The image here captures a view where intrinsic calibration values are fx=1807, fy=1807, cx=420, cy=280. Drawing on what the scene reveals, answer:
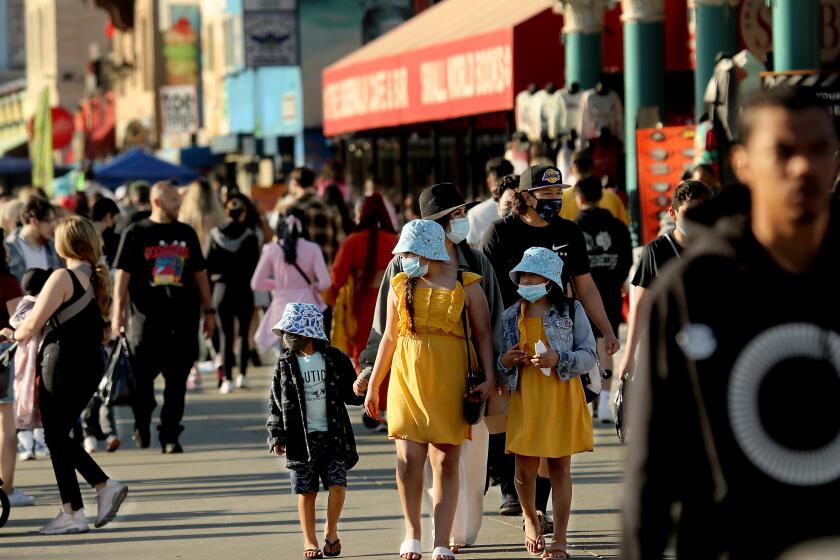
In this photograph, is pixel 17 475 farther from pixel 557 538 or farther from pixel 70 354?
pixel 557 538

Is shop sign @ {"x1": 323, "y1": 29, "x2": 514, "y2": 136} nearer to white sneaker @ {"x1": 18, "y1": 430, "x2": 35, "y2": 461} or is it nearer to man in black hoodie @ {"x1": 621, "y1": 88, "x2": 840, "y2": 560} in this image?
white sneaker @ {"x1": 18, "y1": 430, "x2": 35, "y2": 461}

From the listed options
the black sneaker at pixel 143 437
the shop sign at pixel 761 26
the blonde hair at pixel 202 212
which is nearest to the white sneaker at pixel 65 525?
the black sneaker at pixel 143 437

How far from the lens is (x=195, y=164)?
5016 centimetres

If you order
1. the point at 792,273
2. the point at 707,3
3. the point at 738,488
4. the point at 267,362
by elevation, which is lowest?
the point at 267,362

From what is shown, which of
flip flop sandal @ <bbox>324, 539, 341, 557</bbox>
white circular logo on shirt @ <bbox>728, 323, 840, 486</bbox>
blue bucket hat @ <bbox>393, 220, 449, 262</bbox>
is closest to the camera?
white circular logo on shirt @ <bbox>728, 323, 840, 486</bbox>

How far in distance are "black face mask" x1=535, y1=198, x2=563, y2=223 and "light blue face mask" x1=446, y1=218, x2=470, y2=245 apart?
0.78 m

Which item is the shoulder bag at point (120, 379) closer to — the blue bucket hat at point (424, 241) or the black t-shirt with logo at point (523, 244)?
the black t-shirt with logo at point (523, 244)

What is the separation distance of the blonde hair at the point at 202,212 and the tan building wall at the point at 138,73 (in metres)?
39.7

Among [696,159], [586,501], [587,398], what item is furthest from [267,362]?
[587,398]

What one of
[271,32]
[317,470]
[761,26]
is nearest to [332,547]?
[317,470]

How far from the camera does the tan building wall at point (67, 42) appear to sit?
78.6 m

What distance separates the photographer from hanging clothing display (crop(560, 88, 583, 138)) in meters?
18.7

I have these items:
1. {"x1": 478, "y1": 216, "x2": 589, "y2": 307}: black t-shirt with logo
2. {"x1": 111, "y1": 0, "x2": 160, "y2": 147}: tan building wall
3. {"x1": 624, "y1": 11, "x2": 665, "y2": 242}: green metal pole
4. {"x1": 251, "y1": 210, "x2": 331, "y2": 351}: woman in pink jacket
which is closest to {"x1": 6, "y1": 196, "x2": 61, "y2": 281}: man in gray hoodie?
{"x1": 251, "y1": 210, "x2": 331, "y2": 351}: woman in pink jacket

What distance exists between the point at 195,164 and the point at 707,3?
110ft
